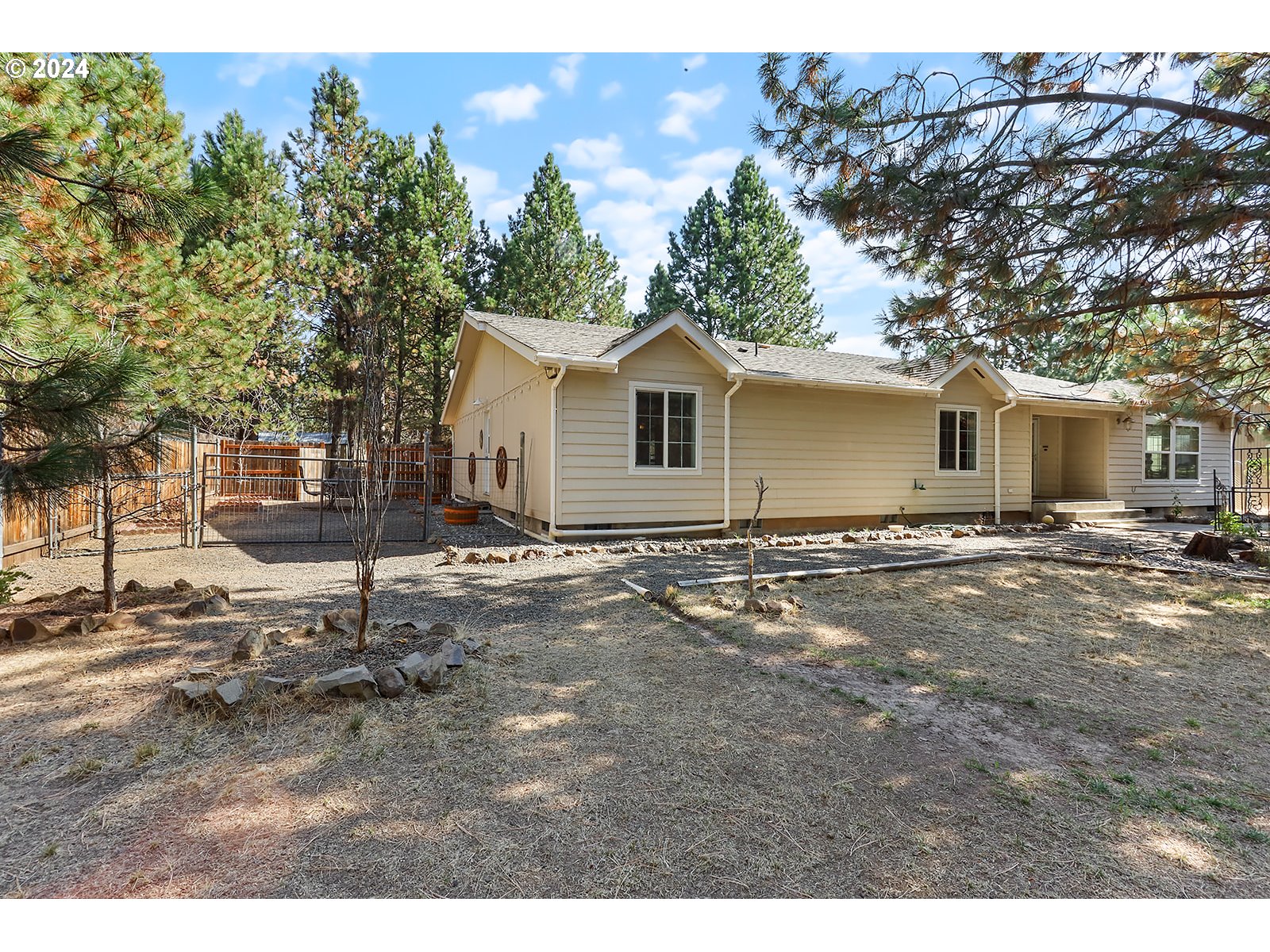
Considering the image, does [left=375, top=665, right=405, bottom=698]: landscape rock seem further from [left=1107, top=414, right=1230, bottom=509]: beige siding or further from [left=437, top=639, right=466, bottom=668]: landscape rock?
[left=1107, top=414, right=1230, bottom=509]: beige siding

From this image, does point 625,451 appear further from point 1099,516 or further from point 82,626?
point 1099,516

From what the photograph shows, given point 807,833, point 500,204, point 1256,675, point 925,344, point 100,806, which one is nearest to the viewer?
point 807,833

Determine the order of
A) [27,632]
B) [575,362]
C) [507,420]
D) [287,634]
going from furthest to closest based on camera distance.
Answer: [507,420]
[575,362]
[27,632]
[287,634]

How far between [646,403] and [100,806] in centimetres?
848

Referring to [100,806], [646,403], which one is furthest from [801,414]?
[100,806]

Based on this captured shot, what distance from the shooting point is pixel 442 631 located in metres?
4.52

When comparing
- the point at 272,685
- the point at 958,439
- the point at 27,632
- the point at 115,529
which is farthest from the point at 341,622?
the point at 958,439

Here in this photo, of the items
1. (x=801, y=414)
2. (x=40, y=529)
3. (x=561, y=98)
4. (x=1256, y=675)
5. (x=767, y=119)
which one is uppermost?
(x=767, y=119)

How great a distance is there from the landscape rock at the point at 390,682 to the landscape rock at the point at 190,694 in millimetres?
873

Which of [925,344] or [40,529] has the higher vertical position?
[925,344]

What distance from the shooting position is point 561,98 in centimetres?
498

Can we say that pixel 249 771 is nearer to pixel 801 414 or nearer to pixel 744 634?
pixel 744 634

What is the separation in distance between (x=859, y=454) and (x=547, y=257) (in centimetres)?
1636

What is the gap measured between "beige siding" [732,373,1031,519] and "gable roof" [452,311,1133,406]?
0.44m
